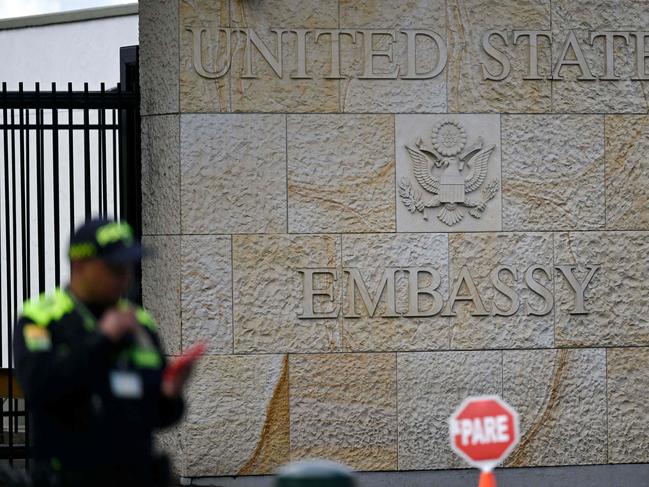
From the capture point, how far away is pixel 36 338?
4.21 m

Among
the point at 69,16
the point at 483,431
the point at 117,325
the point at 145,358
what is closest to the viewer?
the point at 117,325

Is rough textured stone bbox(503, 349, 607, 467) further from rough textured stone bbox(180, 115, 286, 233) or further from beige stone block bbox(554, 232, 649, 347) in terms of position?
rough textured stone bbox(180, 115, 286, 233)

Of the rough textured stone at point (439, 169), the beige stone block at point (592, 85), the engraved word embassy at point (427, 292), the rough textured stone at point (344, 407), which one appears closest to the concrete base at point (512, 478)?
the rough textured stone at point (344, 407)

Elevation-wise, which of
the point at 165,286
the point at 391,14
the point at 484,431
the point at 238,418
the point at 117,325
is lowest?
the point at 238,418

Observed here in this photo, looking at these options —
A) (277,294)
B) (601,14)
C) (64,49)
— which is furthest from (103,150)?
(64,49)

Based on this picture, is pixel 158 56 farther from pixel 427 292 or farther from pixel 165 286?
pixel 427 292

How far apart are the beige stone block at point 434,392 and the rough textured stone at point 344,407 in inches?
3.3

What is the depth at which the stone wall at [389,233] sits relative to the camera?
344 inches

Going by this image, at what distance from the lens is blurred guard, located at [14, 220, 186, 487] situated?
4.16 meters

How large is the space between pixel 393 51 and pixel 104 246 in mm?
5026

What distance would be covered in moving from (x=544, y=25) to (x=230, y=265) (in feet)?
8.89

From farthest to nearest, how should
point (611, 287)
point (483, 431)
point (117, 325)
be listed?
point (611, 287) < point (483, 431) < point (117, 325)

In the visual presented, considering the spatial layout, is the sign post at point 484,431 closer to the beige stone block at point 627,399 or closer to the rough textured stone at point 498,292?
the rough textured stone at point 498,292

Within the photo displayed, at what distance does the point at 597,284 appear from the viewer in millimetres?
9023
